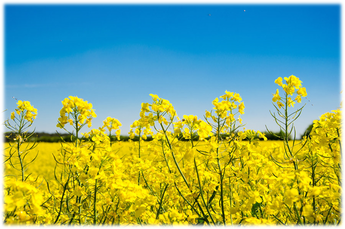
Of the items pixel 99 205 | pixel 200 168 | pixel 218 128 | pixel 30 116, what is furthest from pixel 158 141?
pixel 30 116

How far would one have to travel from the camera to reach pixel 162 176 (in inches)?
90.1

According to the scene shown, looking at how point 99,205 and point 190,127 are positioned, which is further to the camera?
point 99,205

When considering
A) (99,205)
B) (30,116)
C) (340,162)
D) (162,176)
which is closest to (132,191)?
(162,176)

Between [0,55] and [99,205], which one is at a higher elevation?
[0,55]

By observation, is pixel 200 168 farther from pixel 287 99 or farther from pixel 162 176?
pixel 287 99

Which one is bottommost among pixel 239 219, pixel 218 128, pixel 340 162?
pixel 239 219

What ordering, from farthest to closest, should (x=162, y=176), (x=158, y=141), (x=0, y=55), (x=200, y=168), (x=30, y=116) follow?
1. (x=158, y=141)
2. (x=30, y=116)
3. (x=200, y=168)
4. (x=0, y=55)
5. (x=162, y=176)

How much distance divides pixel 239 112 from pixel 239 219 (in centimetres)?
96

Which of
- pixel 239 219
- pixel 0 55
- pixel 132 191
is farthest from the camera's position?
pixel 0 55

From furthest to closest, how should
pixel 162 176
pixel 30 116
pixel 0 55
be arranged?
pixel 30 116
pixel 0 55
pixel 162 176

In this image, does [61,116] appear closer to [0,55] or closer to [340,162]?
[0,55]

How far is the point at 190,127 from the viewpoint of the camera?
1.85m

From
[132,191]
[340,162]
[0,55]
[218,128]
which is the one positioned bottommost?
[132,191]

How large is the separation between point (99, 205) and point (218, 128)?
135 centimetres
